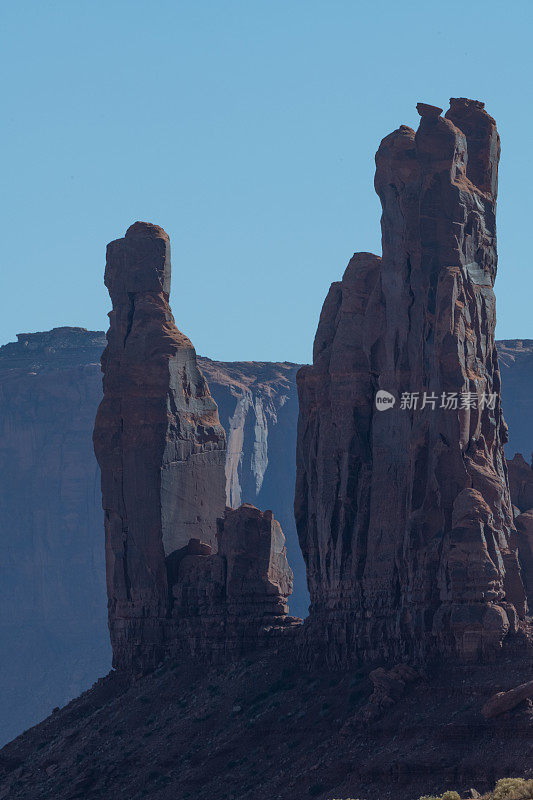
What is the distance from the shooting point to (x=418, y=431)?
94500mm

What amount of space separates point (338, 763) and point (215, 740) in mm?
13726

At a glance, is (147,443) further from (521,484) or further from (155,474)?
(521,484)

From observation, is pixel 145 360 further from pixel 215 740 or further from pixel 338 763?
pixel 338 763

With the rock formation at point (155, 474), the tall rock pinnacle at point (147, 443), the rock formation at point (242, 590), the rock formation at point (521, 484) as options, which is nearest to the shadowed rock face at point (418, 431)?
the rock formation at point (242, 590)

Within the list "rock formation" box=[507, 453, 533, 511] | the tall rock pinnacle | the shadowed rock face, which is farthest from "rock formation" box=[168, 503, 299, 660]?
"rock formation" box=[507, 453, 533, 511]

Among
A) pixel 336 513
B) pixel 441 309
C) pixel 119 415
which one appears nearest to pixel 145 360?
pixel 119 415

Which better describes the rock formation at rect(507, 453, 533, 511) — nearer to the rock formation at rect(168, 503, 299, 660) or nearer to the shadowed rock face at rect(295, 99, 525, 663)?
the rock formation at rect(168, 503, 299, 660)

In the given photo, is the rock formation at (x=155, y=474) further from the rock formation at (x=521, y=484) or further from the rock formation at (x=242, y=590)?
the rock formation at (x=521, y=484)

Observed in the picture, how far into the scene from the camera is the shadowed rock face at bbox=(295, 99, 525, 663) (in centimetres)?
9075

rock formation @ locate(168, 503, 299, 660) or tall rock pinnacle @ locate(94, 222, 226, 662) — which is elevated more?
tall rock pinnacle @ locate(94, 222, 226, 662)

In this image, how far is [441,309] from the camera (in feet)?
309

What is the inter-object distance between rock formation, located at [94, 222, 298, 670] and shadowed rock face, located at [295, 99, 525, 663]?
463 inches

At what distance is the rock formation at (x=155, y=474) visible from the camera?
116 metres

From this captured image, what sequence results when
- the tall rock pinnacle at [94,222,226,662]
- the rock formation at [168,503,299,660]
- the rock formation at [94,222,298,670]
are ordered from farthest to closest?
the tall rock pinnacle at [94,222,226,662], the rock formation at [94,222,298,670], the rock formation at [168,503,299,660]
